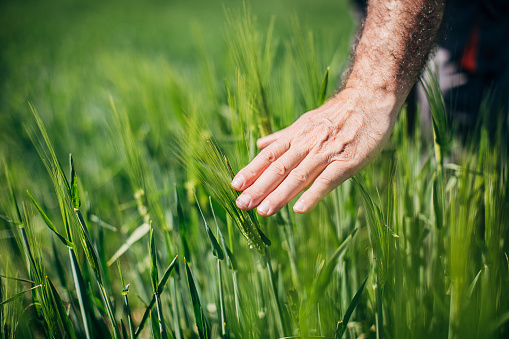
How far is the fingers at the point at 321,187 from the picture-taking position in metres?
0.39

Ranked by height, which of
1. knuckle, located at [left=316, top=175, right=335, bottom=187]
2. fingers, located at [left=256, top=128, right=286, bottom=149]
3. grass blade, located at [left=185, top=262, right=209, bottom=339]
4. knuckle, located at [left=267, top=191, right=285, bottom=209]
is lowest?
grass blade, located at [left=185, top=262, right=209, bottom=339]

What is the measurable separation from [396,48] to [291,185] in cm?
27

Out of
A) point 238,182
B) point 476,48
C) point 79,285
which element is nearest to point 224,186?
point 238,182

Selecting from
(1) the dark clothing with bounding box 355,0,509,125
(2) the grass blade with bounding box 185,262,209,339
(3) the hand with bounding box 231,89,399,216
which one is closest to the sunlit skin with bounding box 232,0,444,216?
(3) the hand with bounding box 231,89,399,216

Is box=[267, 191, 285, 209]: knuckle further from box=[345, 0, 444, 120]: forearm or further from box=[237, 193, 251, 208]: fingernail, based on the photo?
box=[345, 0, 444, 120]: forearm

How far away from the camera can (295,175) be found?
1.34ft

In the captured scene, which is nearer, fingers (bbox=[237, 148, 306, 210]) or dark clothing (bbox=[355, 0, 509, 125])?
fingers (bbox=[237, 148, 306, 210])

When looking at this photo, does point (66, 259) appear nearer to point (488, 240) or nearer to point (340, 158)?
point (340, 158)

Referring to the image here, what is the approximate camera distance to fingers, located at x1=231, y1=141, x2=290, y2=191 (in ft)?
1.32

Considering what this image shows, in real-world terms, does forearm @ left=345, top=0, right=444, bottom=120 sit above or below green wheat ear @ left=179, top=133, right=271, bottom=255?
above

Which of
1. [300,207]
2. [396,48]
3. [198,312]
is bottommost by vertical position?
[198,312]

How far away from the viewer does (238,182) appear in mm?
398

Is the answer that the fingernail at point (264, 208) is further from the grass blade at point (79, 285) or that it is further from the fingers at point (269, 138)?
the grass blade at point (79, 285)

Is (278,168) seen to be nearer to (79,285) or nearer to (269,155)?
(269,155)
